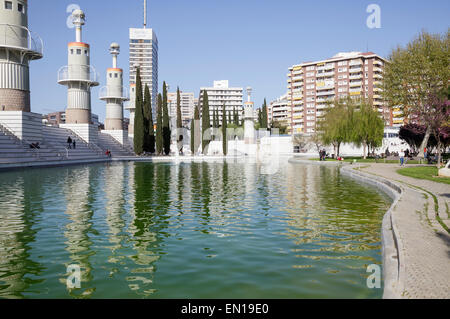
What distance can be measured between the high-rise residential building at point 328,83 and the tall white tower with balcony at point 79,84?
6918cm

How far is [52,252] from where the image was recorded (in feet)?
24.5

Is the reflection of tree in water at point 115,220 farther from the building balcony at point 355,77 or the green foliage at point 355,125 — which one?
the building balcony at point 355,77

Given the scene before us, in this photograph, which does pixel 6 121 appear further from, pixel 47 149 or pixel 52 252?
pixel 52 252

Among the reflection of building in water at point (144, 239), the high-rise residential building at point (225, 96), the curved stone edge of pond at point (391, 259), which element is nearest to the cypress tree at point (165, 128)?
the reflection of building in water at point (144, 239)

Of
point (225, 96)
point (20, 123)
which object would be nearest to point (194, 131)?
point (20, 123)

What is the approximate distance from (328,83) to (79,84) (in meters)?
80.8

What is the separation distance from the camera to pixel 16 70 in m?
38.9

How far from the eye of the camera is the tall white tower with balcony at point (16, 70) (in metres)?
37.6

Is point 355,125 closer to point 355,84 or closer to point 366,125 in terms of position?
point 366,125

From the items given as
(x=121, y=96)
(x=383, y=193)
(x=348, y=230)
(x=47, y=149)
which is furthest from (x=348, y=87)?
(x=348, y=230)

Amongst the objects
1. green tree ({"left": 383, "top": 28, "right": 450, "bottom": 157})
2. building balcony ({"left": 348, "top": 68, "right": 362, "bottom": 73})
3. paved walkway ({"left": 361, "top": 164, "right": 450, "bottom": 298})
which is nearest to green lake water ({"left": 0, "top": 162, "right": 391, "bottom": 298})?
paved walkway ({"left": 361, "top": 164, "right": 450, "bottom": 298})

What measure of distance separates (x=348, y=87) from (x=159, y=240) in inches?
4463

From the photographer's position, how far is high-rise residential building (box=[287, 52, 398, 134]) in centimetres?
11038

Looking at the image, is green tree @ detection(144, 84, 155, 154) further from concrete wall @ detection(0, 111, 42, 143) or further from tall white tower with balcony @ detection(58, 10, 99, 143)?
concrete wall @ detection(0, 111, 42, 143)
